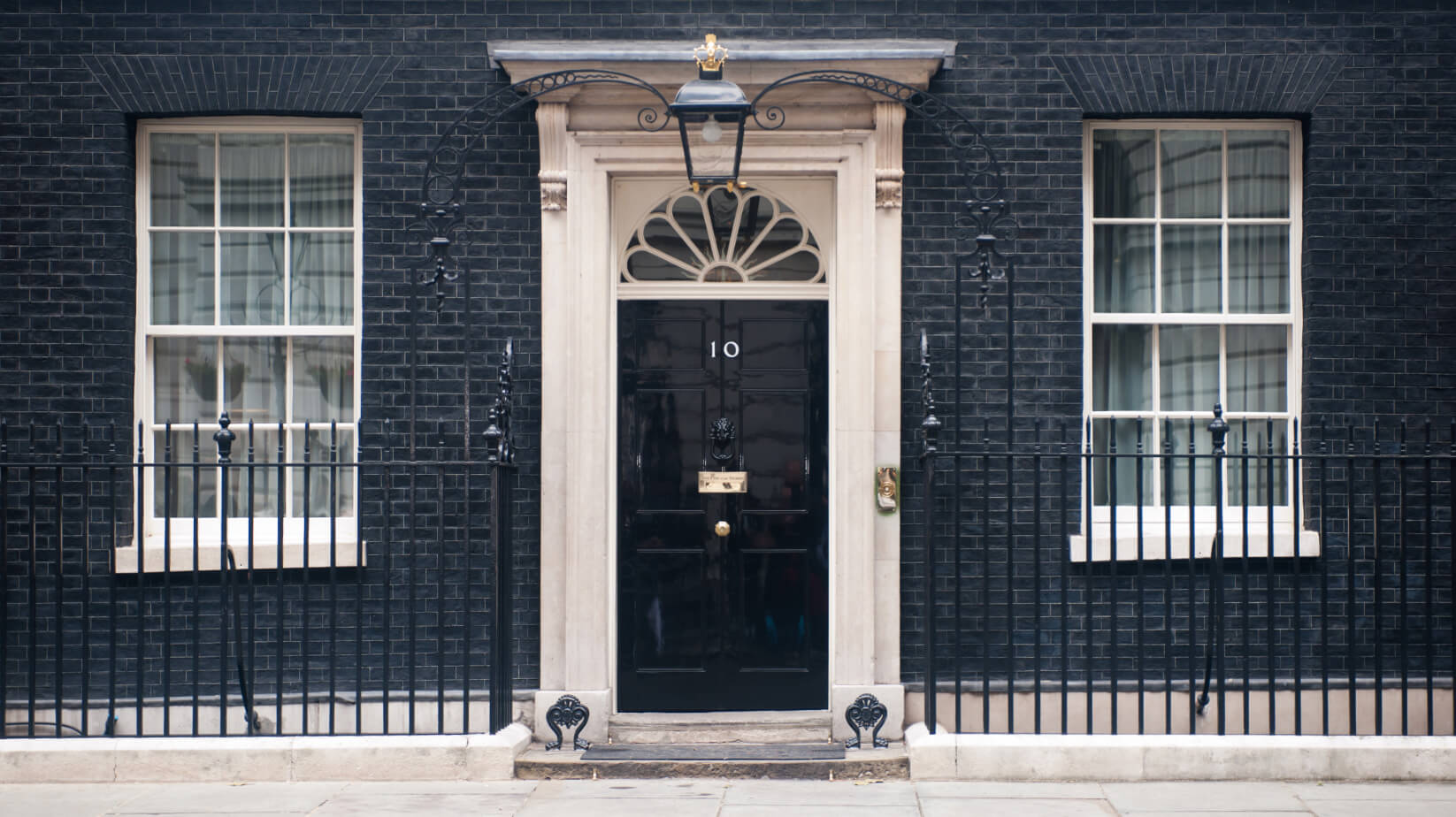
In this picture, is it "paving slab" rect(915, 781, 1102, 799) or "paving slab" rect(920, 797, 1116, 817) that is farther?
"paving slab" rect(915, 781, 1102, 799)

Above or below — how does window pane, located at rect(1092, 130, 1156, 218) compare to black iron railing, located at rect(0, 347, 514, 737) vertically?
above

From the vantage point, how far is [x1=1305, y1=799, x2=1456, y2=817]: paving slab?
569cm

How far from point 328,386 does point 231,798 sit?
2.46 m

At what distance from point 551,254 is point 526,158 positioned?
0.59 metres

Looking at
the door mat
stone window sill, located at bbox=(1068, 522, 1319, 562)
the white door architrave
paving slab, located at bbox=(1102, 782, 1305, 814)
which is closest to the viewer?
paving slab, located at bbox=(1102, 782, 1305, 814)

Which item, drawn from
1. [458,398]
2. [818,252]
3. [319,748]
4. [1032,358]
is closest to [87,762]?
[319,748]

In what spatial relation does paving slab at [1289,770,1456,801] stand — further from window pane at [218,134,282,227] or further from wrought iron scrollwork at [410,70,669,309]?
window pane at [218,134,282,227]

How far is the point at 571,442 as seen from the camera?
721cm

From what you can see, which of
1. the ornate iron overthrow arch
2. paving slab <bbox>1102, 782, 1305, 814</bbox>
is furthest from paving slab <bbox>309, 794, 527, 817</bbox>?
paving slab <bbox>1102, 782, 1305, 814</bbox>

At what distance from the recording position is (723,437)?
7.41 m

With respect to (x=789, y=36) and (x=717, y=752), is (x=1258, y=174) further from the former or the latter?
(x=717, y=752)

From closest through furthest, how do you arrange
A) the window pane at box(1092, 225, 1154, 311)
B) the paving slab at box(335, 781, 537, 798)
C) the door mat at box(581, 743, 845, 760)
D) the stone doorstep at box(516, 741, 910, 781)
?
the paving slab at box(335, 781, 537, 798) < the stone doorstep at box(516, 741, 910, 781) < the door mat at box(581, 743, 845, 760) < the window pane at box(1092, 225, 1154, 311)

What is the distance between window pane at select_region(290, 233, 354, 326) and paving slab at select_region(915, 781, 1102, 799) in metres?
4.14

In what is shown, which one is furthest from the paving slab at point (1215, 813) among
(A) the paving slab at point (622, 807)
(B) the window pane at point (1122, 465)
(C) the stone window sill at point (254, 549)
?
(C) the stone window sill at point (254, 549)
